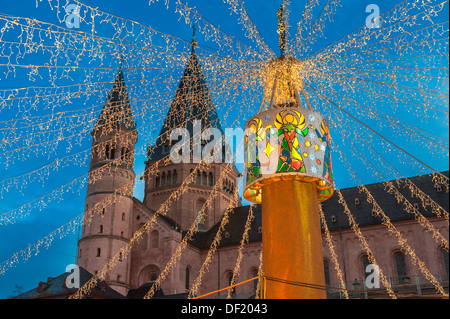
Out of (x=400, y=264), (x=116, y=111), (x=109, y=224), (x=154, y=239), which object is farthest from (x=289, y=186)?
(x=154, y=239)

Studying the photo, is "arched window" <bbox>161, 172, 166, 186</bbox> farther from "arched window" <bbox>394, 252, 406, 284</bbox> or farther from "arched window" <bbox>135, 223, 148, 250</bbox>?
"arched window" <bbox>394, 252, 406, 284</bbox>

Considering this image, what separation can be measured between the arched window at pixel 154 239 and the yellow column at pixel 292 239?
39506 mm

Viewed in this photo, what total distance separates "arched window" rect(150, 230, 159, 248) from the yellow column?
3951cm

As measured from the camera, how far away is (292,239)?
9727 mm

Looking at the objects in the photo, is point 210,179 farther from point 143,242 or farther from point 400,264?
point 400,264

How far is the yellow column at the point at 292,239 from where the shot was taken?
945cm

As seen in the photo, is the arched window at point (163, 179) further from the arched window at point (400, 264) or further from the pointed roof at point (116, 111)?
the pointed roof at point (116, 111)

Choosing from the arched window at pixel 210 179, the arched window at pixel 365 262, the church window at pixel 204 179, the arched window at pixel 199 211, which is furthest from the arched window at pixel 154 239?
the arched window at pixel 365 262

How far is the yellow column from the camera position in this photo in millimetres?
9445

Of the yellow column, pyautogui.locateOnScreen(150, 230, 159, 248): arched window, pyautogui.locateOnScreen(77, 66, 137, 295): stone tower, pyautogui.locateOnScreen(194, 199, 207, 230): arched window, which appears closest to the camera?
the yellow column

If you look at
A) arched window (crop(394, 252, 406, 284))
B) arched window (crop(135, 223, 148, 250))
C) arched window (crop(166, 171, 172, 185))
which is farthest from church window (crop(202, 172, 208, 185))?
arched window (crop(394, 252, 406, 284))

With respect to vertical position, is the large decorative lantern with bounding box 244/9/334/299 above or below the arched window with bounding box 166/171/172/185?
below
